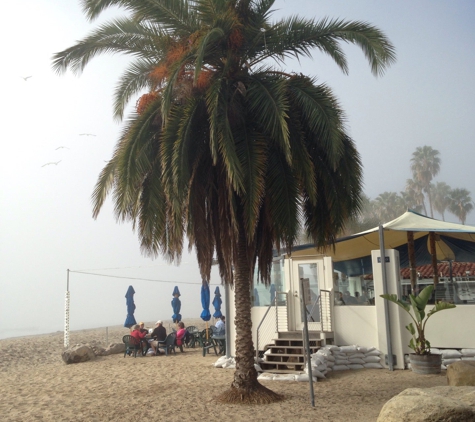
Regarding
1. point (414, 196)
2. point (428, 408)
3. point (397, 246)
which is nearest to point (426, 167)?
point (414, 196)

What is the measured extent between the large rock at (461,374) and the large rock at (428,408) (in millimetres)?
2902

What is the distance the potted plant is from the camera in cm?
1148

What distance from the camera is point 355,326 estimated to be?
13.4 meters

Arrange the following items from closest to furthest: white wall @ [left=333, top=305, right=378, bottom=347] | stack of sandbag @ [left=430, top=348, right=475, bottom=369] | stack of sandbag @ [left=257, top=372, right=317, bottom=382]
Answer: stack of sandbag @ [left=257, top=372, right=317, bottom=382]
stack of sandbag @ [left=430, top=348, right=475, bottom=369]
white wall @ [left=333, top=305, right=378, bottom=347]

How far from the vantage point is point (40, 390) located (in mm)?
11211

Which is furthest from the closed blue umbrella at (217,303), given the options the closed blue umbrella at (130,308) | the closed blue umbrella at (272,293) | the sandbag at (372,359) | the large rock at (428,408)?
the large rock at (428,408)

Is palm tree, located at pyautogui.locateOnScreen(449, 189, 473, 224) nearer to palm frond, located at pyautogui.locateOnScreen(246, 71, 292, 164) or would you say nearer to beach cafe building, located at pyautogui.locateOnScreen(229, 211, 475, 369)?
beach cafe building, located at pyautogui.locateOnScreen(229, 211, 475, 369)

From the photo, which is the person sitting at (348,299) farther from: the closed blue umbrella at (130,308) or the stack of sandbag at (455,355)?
the closed blue umbrella at (130,308)

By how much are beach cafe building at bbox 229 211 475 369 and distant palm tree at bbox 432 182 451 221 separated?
63.9m

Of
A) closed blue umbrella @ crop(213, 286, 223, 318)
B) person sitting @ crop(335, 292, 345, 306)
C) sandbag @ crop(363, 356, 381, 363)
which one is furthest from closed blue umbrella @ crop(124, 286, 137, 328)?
sandbag @ crop(363, 356, 381, 363)

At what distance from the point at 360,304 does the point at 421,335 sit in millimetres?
2132

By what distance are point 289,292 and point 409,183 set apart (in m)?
70.6

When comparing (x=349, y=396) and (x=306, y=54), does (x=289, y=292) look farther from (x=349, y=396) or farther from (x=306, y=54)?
(x=306, y=54)

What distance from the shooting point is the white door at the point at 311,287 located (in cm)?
1419
